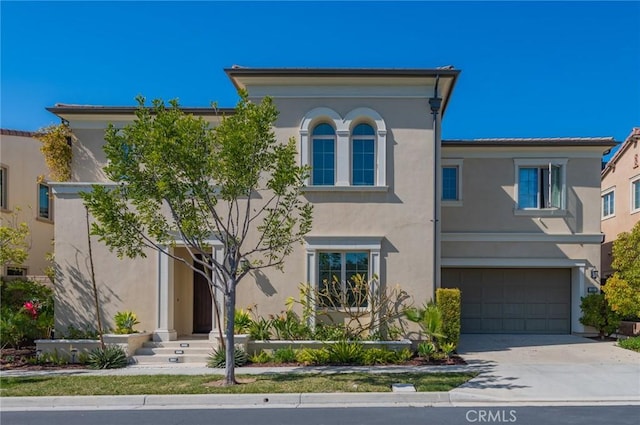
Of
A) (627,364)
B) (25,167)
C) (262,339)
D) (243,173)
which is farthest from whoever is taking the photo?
(25,167)

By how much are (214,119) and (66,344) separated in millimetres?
7176

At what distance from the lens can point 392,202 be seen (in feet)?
43.9

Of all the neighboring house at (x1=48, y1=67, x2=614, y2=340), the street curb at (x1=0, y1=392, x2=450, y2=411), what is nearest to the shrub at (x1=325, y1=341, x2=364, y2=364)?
the neighboring house at (x1=48, y1=67, x2=614, y2=340)

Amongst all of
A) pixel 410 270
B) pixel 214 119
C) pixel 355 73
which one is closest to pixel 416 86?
pixel 355 73

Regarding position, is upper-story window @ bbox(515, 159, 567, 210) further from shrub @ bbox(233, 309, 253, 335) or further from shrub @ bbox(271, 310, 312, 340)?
shrub @ bbox(233, 309, 253, 335)

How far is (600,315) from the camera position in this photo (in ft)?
51.5

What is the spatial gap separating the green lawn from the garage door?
670cm

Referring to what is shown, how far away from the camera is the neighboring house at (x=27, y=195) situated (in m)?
17.6

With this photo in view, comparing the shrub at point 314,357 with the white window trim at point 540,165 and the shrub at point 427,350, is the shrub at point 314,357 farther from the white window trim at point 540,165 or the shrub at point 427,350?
the white window trim at point 540,165

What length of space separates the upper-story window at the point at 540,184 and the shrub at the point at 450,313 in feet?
18.1

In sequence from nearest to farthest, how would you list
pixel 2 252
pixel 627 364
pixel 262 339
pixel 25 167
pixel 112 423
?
pixel 112 423, pixel 627 364, pixel 262 339, pixel 2 252, pixel 25 167

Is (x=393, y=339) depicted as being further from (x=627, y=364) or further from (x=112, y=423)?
(x=112, y=423)

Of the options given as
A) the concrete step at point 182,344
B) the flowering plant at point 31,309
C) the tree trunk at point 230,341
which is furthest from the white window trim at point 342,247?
the flowering plant at point 31,309

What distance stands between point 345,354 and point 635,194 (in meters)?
14.2
